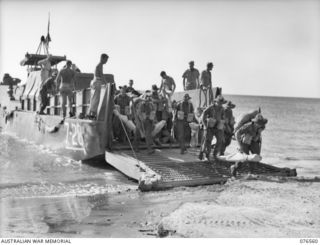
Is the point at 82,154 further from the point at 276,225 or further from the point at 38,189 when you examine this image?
the point at 276,225

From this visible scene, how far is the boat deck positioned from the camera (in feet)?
27.7

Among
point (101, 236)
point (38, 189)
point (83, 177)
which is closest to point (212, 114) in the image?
point (83, 177)

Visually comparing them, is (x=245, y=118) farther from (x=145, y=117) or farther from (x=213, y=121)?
(x=145, y=117)

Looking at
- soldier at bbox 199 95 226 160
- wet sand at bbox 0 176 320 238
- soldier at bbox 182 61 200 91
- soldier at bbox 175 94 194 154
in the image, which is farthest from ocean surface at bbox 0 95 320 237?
soldier at bbox 182 61 200 91

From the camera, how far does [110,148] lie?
34.6ft

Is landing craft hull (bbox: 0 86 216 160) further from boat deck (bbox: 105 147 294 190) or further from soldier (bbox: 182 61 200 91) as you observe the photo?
boat deck (bbox: 105 147 294 190)

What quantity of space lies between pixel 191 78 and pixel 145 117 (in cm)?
314

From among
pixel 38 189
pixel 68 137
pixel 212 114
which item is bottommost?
pixel 38 189

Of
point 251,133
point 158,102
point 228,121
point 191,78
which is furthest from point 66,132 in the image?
point 251,133

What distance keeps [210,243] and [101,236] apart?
139 centimetres

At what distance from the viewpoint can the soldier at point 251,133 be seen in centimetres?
892

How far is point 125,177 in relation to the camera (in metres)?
10.1

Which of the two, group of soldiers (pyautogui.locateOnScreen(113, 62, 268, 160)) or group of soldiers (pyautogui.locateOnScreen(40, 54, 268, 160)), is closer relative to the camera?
group of soldiers (pyautogui.locateOnScreen(113, 62, 268, 160))

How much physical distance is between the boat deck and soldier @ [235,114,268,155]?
1.60 feet
